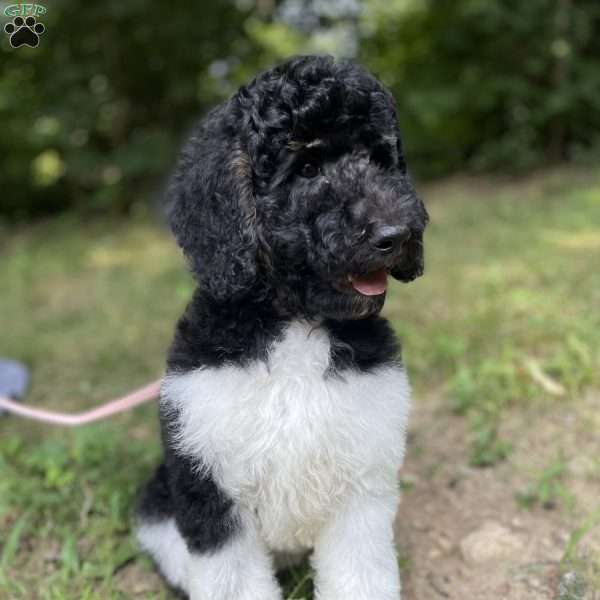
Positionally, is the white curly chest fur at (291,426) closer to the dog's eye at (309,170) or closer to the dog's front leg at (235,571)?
the dog's front leg at (235,571)

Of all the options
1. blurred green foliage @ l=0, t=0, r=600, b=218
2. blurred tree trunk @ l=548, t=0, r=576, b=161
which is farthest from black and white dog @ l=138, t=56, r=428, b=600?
blurred tree trunk @ l=548, t=0, r=576, b=161

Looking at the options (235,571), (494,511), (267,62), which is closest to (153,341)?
(494,511)

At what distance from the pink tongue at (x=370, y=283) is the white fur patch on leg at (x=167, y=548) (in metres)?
1.21

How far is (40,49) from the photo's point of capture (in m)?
10.1

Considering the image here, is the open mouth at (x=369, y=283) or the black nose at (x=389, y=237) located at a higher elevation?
the black nose at (x=389, y=237)

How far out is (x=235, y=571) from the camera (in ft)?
7.85

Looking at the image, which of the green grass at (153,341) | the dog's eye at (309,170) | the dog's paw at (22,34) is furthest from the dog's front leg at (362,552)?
the dog's paw at (22,34)

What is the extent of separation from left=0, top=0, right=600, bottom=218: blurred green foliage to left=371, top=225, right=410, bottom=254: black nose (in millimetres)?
7906

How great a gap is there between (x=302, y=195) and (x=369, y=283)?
36 centimetres

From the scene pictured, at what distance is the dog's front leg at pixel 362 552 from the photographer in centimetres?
245

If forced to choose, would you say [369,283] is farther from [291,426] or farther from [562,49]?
[562,49]

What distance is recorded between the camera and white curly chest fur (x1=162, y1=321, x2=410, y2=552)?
231 cm

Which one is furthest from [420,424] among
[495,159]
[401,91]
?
[401,91]

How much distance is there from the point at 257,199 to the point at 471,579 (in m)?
1.79
